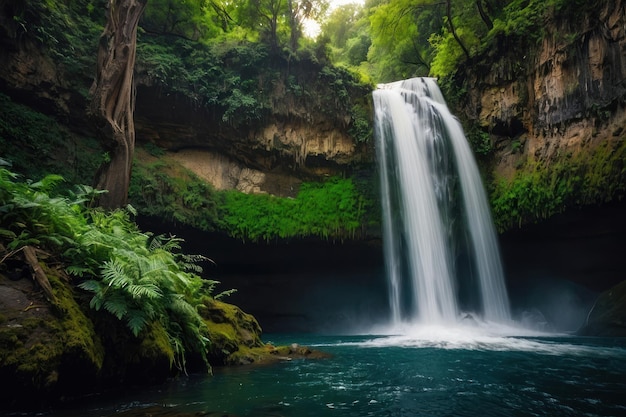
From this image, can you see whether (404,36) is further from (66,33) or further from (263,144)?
(66,33)

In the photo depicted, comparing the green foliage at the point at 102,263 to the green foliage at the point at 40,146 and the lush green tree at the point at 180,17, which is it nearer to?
the green foliage at the point at 40,146

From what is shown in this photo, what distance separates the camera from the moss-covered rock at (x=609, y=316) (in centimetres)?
1163

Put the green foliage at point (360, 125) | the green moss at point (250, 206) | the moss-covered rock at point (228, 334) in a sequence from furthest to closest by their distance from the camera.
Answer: the green foliage at point (360, 125) < the green moss at point (250, 206) < the moss-covered rock at point (228, 334)

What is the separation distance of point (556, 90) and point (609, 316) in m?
7.97

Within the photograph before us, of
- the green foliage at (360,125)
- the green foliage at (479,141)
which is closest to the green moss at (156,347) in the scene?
the green foliage at (360,125)

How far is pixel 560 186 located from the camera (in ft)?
43.3

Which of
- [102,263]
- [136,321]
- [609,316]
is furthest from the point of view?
[609,316]

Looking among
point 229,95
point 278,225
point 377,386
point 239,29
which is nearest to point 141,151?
point 229,95

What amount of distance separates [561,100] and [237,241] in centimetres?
1349

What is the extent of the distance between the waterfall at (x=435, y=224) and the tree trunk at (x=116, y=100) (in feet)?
35.5

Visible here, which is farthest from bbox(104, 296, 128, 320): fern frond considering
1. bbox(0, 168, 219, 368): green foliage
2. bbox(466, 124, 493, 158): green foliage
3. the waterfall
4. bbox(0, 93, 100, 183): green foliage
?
bbox(466, 124, 493, 158): green foliage

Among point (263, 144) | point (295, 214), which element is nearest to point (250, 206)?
point (295, 214)

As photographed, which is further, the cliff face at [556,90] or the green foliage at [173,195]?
the green foliage at [173,195]

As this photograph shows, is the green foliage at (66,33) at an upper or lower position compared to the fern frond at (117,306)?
upper
